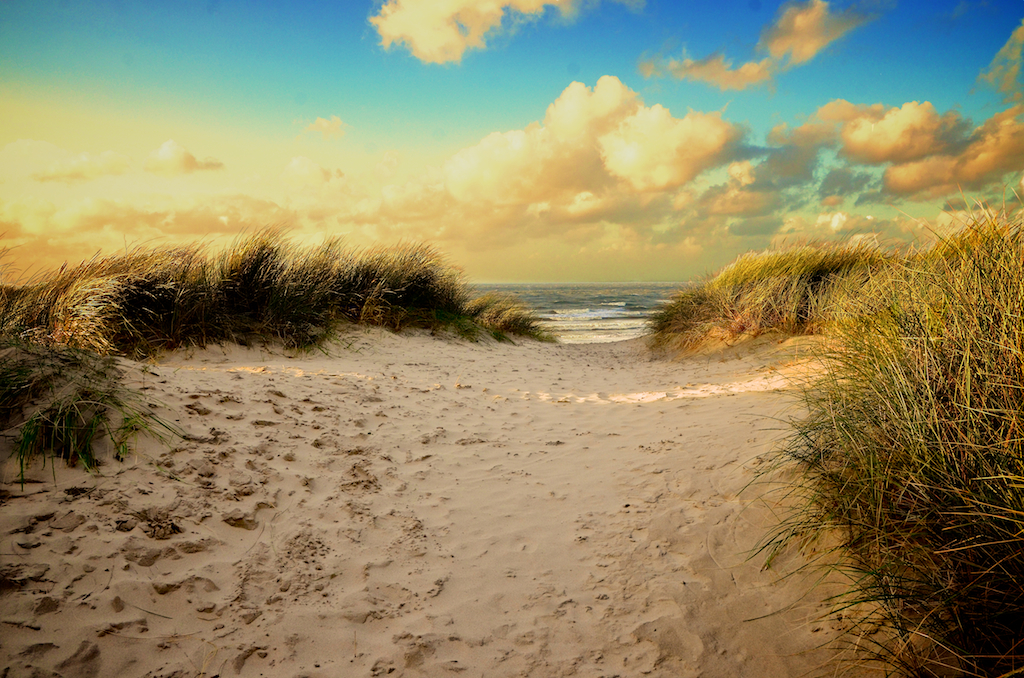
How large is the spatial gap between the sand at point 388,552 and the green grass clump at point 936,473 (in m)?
0.29

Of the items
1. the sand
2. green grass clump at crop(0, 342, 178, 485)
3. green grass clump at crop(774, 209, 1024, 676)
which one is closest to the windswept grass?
green grass clump at crop(774, 209, 1024, 676)

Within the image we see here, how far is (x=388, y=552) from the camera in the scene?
255 cm

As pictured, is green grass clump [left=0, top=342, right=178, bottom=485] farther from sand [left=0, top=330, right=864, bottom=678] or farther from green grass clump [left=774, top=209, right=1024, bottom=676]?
green grass clump [left=774, top=209, right=1024, bottom=676]

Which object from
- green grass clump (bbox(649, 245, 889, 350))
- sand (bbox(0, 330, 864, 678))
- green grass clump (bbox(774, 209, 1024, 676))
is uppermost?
green grass clump (bbox(649, 245, 889, 350))

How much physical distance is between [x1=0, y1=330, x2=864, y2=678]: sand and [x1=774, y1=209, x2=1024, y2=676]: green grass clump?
29cm

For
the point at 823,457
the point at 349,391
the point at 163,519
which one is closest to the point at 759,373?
the point at 823,457

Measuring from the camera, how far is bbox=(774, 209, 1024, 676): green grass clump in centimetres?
161

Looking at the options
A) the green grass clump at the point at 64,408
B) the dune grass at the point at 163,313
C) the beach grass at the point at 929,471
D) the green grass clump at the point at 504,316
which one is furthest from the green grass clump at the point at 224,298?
the beach grass at the point at 929,471

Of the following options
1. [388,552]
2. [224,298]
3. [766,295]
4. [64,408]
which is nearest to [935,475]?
[388,552]

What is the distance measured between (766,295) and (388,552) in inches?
301

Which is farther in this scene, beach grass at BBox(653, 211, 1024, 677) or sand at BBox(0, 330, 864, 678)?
sand at BBox(0, 330, 864, 678)

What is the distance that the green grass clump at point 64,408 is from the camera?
2.49 m

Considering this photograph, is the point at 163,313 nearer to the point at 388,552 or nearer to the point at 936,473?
the point at 388,552

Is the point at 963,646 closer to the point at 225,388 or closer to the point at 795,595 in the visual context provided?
the point at 795,595
